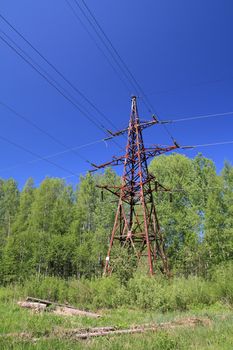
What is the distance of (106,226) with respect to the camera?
31.9 m

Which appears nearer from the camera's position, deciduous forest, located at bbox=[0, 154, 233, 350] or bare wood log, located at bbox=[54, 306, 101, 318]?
deciduous forest, located at bbox=[0, 154, 233, 350]

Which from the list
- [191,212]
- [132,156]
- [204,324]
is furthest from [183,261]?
[204,324]

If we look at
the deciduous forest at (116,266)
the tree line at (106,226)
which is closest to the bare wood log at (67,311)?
the deciduous forest at (116,266)

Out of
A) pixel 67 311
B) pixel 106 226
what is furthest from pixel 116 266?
pixel 106 226

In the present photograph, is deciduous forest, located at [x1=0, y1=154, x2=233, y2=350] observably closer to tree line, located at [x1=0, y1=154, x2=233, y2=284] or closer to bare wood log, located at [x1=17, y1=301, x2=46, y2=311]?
tree line, located at [x1=0, y1=154, x2=233, y2=284]

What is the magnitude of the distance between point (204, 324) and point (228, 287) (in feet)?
18.3

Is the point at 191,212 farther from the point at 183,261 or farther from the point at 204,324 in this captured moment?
the point at 204,324

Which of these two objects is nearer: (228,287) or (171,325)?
(171,325)

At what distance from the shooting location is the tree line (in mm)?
26281

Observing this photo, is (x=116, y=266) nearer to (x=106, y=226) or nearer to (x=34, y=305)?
(x=34, y=305)

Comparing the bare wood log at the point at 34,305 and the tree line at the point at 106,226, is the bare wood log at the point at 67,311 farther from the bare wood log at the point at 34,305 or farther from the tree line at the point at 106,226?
the tree line at the point at 106,226

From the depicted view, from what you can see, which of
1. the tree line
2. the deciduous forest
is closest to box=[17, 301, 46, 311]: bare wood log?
the deciduous forest

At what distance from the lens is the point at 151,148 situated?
17328 mm

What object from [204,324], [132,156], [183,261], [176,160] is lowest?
[204,324]
